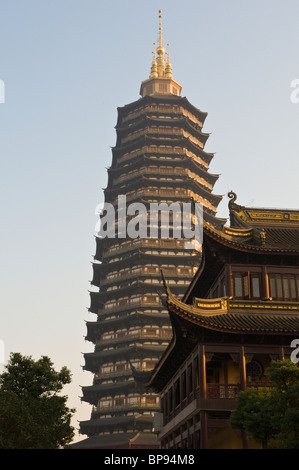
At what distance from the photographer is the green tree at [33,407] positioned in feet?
100.0

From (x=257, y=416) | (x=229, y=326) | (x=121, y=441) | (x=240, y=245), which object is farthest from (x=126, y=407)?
(x=257, y=416)

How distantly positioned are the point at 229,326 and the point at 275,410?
6733 millimetres

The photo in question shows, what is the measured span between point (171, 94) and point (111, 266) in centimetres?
2556

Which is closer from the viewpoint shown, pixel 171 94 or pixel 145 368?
pixel 145 368

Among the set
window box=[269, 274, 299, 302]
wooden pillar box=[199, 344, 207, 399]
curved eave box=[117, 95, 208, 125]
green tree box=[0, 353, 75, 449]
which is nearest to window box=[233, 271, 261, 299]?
window box=[269, 274, 299, 302]

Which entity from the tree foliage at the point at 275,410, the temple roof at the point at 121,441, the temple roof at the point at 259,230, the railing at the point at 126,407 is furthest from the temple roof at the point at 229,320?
the railing at the point at 126,407

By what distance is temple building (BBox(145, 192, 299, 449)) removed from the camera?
89.2 feet

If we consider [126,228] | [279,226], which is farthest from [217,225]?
[279,226]

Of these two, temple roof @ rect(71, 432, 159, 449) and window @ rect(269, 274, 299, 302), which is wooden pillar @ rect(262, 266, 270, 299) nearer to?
window @ rect(269, 274, 299, 302)

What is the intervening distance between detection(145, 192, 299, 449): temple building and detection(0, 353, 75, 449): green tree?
595 cm

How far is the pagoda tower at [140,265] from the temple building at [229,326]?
27.5 metres

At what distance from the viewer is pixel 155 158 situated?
76062mm

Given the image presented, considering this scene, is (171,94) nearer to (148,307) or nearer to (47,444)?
(148,307)
